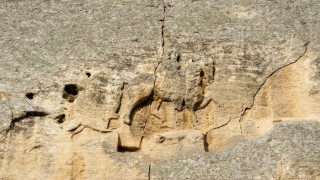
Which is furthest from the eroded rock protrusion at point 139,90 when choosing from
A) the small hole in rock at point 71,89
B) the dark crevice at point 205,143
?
the dark crevice at point 205,143

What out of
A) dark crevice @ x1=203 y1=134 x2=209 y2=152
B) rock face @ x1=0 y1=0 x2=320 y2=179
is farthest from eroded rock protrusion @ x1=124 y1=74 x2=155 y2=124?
dark crevice @ x1=203 y1=134 x2=209 y2=152

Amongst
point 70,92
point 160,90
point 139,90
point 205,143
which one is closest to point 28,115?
point 70,92

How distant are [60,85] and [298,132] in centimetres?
351

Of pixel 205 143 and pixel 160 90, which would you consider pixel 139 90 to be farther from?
pixel 205 143

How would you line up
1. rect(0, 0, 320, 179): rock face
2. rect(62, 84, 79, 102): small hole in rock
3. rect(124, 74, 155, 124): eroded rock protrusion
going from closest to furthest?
rect(0, 0, 320, 179): rock face < rect(124, 74, 155, 124): eroded rock protrusion < rect(62, 84, 79, 102): small hole in rock

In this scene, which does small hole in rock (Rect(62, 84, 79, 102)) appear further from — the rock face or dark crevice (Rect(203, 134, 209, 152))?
dark crevice (Rect(203, 134, 209, 152))

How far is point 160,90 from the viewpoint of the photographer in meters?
8.66

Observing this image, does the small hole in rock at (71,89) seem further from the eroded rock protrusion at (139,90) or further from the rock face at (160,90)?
the eroded rock protrusion at (139,90)

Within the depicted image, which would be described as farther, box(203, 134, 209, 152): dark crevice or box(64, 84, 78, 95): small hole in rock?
box(64, 84, 78, 95): small hole in rock

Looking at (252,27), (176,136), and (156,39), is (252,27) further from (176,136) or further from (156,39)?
(176,136)

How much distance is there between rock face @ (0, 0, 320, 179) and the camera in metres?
8.00

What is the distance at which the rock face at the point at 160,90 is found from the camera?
800cm

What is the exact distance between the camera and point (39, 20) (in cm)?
948

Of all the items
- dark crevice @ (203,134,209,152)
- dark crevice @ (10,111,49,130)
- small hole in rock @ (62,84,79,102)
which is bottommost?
dark crevice @ (203,134,209,152)
